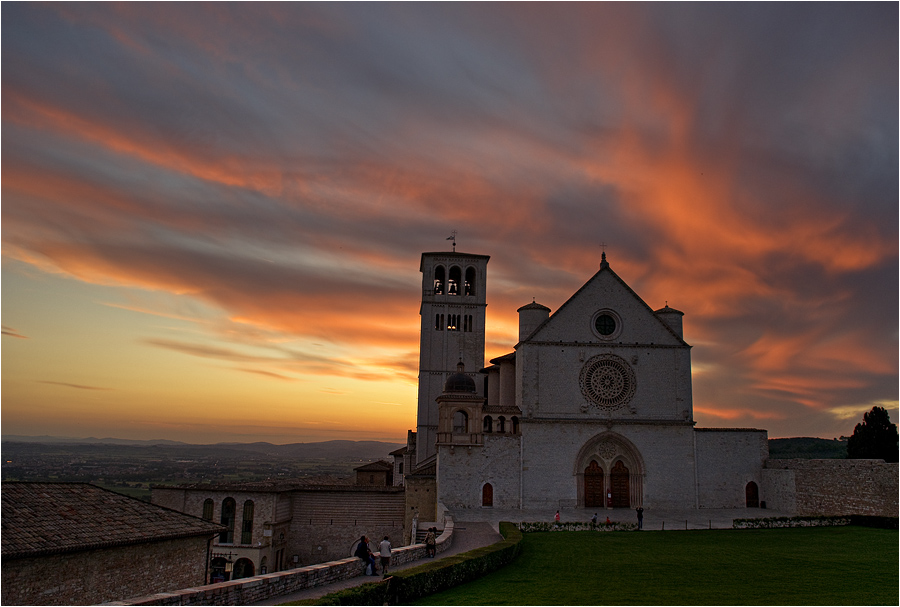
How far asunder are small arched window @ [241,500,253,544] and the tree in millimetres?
40518

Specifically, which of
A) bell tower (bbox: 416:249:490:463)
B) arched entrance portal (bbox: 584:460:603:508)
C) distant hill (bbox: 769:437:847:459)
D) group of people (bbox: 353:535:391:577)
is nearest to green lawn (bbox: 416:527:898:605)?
group of people (bbox: 353:535:391:577)

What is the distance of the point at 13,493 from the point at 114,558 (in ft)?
11.9

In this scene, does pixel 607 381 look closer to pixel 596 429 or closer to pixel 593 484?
pixel 596 429

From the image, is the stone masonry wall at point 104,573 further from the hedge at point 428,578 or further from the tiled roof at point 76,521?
the hedge at point 428,578

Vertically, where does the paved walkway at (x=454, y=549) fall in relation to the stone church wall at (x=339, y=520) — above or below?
above

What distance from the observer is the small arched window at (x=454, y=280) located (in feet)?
186

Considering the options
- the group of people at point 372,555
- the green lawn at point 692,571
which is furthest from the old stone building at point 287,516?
the group of people at point 372,555

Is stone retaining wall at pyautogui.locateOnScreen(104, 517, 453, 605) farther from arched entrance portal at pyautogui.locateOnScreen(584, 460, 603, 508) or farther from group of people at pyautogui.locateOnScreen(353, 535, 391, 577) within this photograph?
arched entrance portal at pyautogui.locateOnScreen(584, 460, 603, 508)

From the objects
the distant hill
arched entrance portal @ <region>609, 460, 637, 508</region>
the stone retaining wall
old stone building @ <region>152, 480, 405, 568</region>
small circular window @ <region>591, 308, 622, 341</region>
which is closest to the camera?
the stone retaining wall

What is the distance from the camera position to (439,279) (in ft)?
188

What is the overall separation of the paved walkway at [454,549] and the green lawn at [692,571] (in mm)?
1756

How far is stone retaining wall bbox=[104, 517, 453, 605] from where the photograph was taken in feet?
40.8

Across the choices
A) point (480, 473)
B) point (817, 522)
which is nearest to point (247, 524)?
point (480, 473)

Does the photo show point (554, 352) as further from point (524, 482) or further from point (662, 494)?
point (662, 494)
